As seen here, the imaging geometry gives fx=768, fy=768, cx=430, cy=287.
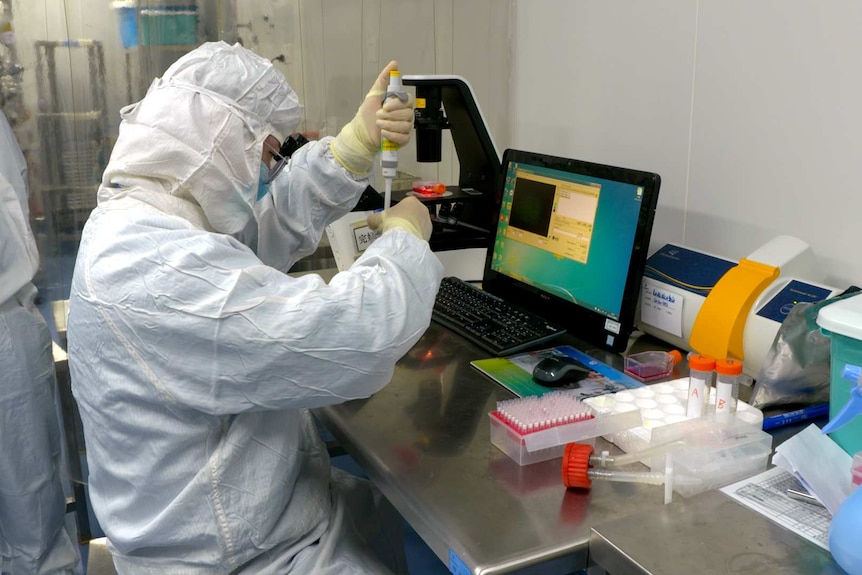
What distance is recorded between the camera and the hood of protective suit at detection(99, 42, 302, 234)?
1.15 metres

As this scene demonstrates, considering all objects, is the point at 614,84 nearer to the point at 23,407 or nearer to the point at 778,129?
the point at 778,129

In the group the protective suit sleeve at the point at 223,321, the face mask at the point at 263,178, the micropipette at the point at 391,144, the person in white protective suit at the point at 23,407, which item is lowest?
the person in white protective suit at the point at 23,407

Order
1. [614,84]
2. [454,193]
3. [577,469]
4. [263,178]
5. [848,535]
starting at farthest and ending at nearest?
[454,193] < [614,84] < [263,178] < [577,469] < [848,535]

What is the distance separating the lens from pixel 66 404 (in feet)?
7.66

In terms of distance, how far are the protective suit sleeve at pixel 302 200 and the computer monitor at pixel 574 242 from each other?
37 centimetres

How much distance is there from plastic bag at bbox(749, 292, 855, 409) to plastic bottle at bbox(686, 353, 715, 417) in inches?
4.8

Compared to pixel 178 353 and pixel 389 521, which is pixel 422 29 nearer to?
pixel 389 521

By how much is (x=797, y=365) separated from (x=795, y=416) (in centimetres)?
8

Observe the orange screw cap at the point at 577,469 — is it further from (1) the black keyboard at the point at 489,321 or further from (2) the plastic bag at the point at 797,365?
(1) the black keyboard at the point at 489,321

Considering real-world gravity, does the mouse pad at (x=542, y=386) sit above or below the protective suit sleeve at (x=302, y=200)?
below

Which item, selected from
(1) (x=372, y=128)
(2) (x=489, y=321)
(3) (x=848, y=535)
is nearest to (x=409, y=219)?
(1) (x=372, y=128)

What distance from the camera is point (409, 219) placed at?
1.25 meters

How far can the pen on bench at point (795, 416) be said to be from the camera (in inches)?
47.0

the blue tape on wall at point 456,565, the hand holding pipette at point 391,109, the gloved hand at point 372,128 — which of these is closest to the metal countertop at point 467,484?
the blue tape on wall at point 456,565
